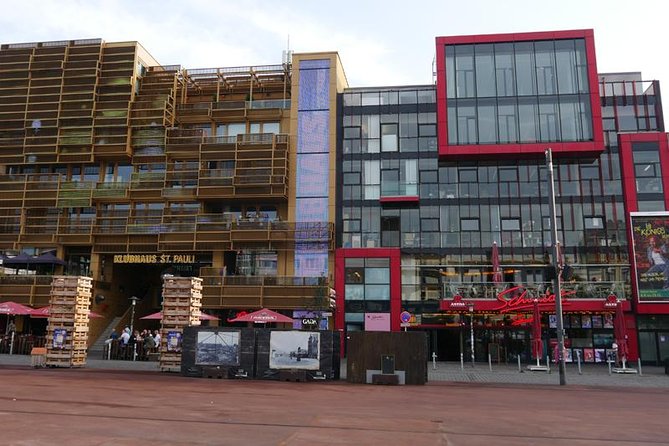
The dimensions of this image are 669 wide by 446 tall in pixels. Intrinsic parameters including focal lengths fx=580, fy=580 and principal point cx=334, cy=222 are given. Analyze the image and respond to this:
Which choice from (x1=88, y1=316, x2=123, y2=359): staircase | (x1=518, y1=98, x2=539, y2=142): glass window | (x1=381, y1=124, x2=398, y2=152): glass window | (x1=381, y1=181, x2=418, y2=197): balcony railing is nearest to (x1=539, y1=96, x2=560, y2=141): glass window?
(x1=518, y1=98, x2=539, y2=142): glass window

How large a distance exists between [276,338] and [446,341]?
60.7 feet

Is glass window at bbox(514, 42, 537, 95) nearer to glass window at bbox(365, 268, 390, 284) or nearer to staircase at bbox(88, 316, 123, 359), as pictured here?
glass window at bbox(365, 268, 390, 284)

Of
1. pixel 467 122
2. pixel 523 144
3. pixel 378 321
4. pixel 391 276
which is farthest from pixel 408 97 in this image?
pixel 378 321

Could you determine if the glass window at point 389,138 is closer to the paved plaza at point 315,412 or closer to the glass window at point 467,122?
the glass window at point 467,122

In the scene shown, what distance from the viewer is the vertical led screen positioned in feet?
135

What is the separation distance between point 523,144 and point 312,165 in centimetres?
1498

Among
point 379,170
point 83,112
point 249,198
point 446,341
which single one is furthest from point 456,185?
point 83,112

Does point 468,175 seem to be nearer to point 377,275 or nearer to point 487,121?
point 487,121

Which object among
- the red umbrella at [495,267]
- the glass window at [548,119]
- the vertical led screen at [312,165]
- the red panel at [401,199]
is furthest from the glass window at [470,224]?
the vertical led screen at [312,165]

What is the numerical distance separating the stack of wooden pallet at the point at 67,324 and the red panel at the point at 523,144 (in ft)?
82.7

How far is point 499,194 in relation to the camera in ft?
133

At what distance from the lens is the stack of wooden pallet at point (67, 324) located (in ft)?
87.5

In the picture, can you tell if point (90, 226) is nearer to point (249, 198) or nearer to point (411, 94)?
point (249, 198)

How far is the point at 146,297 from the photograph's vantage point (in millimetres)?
46750
